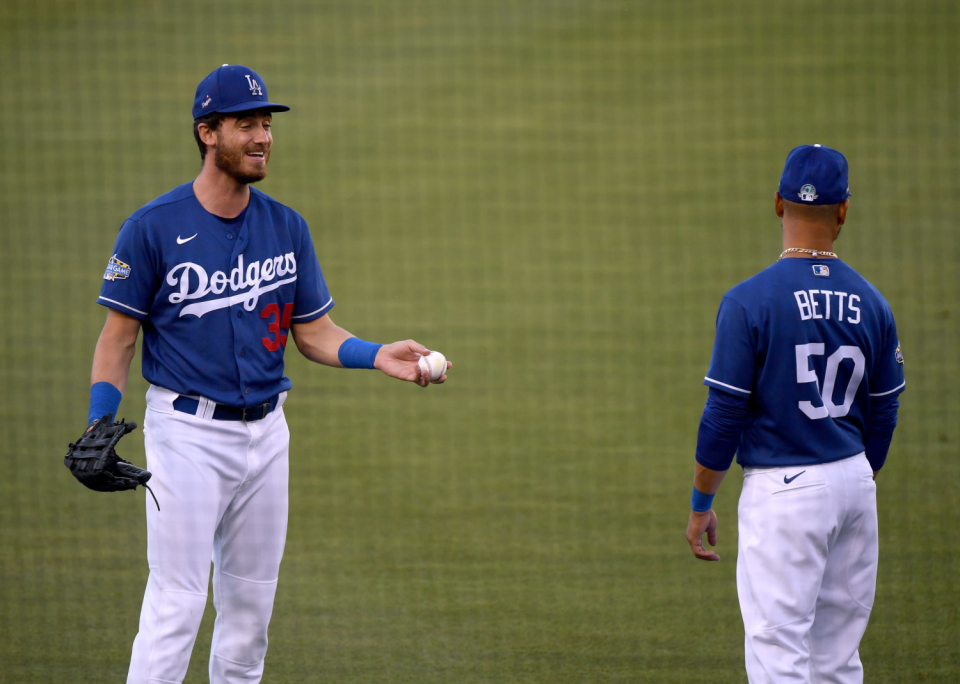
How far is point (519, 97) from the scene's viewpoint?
11.6 metres

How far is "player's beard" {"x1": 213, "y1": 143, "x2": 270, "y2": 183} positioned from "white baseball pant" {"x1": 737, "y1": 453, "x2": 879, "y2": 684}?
1.49 metres

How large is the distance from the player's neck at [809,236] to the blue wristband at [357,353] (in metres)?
1.14

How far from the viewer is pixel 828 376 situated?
256 cm

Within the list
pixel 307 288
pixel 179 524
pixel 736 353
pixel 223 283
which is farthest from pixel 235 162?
pixel 736 353

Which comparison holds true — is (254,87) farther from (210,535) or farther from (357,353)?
(210,535)

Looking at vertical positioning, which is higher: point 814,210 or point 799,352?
point 814,210

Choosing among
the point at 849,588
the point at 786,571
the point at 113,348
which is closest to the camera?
the point at 786,571

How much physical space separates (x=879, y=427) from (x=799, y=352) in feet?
1.34

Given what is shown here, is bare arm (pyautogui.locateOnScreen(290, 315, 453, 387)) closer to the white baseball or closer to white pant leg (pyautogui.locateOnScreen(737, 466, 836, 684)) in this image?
the white baseball

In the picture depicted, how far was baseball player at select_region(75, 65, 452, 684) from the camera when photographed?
2648 mm

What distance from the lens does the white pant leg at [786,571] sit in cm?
250

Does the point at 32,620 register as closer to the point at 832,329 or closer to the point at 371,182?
the point at 832,329

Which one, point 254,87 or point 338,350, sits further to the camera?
point 338,350

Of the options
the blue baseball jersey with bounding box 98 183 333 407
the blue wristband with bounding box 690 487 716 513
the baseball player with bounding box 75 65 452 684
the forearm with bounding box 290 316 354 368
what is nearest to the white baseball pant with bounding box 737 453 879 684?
the blue wristband with bounding box 690 487 716 513
